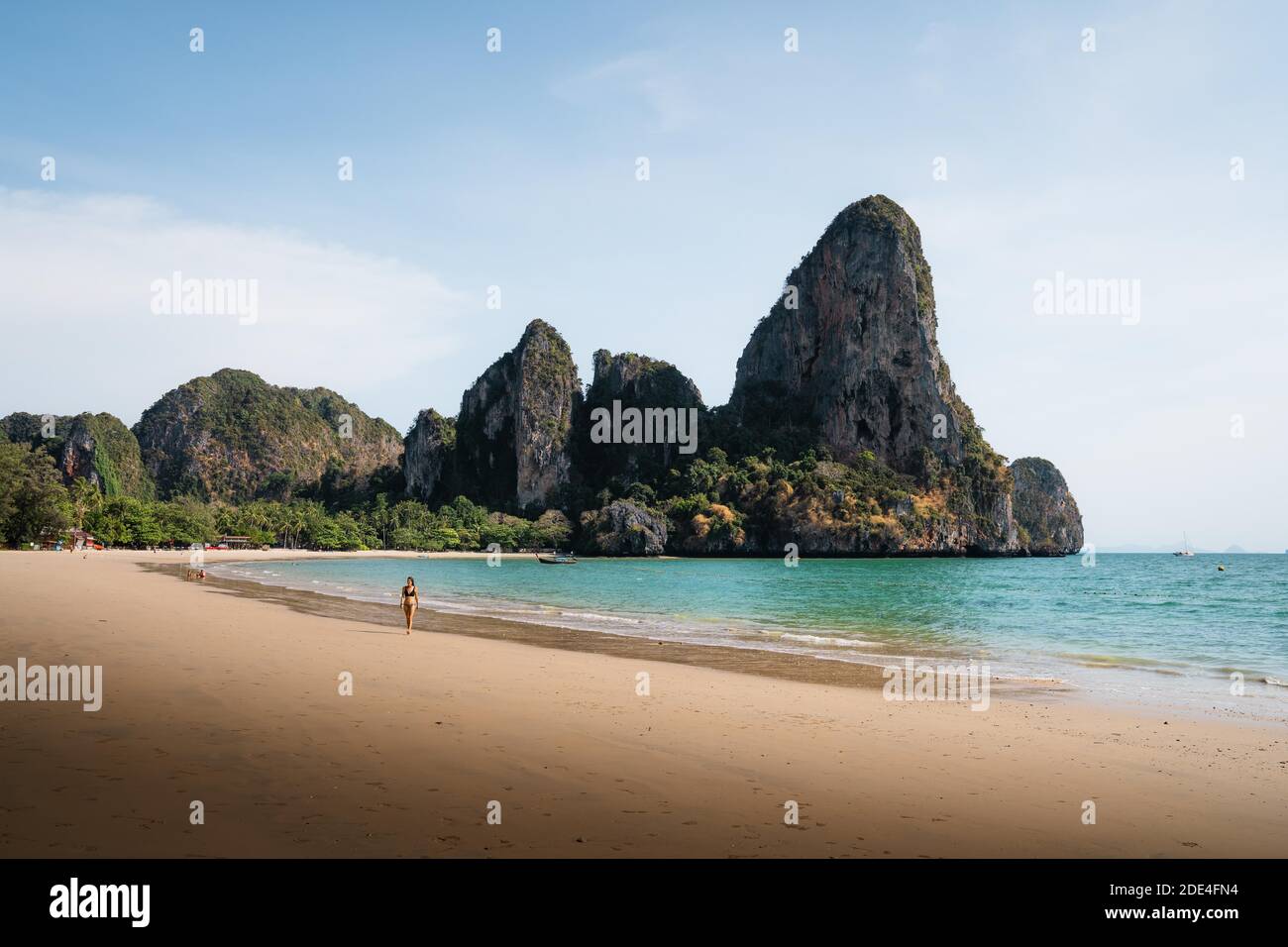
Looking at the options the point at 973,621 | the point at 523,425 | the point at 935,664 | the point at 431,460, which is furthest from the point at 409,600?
the point at 431,460

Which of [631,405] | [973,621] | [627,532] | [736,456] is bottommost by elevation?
[627,532]

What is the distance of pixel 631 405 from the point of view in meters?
186

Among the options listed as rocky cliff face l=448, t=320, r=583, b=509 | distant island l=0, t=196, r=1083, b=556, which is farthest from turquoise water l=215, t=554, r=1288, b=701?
rocky cliff face l=448, t=320, r=583, b=509

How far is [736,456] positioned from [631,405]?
108 feet

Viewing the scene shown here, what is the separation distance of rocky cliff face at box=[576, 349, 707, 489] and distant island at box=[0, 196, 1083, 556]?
0.50m

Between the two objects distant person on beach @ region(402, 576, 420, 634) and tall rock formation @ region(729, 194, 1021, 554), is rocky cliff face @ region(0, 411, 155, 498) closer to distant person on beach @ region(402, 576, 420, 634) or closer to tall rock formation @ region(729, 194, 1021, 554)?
tall rock formation @ region(729, 194, 1021, 554)

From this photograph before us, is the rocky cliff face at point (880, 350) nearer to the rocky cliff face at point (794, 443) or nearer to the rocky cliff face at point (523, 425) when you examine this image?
the rocky cliff face at point (794, 443)

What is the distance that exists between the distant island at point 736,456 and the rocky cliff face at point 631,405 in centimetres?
50

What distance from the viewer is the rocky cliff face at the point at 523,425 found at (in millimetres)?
182875

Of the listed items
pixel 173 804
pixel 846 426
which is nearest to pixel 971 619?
pixel 173 804

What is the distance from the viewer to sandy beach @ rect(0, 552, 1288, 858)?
5820 millimetres

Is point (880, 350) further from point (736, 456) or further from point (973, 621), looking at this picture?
point (973, 621)

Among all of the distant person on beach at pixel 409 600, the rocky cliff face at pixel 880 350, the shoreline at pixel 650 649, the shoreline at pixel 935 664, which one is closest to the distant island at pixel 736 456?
the rocky cliff face at pixel 880 350
